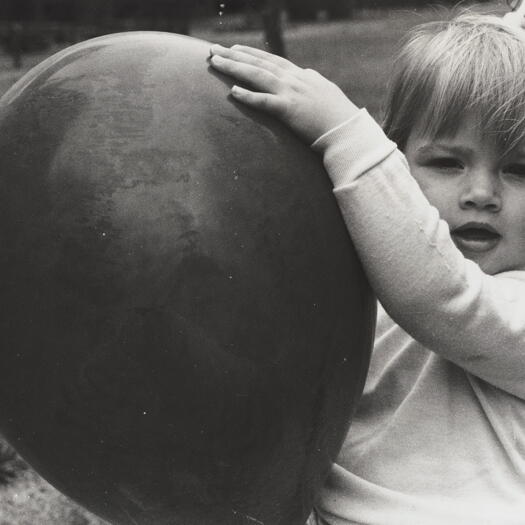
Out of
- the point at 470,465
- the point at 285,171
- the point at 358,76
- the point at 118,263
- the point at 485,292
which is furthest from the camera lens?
the point at 358,76

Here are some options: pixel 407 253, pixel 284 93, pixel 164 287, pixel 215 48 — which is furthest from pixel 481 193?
pixel 164 287

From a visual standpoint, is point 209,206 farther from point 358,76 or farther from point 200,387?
point 358,76

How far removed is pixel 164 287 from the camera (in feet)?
7.28

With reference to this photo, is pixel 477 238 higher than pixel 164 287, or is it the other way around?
pixel 164 287

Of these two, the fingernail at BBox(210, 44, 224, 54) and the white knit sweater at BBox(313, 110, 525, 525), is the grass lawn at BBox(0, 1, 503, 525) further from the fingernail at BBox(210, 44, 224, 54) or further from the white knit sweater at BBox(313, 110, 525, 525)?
the fingernail at BBox(210, 44, 224, 54)

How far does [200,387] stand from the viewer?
7.43 feet

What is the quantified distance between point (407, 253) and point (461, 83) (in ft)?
1.88

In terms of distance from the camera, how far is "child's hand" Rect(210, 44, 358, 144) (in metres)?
2.40

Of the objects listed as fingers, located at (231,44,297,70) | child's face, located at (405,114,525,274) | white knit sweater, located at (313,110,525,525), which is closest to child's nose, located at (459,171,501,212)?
child's face, located at (405,114,525,274)

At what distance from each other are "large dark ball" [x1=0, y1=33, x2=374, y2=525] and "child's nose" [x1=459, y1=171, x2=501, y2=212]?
1.46 ft

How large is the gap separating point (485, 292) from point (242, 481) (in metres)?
0.63

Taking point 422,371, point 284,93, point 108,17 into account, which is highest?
point 284,93

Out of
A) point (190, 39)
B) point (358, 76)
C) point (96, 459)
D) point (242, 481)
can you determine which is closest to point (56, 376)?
point (96, 459)

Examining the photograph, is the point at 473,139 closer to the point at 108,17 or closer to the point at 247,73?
the point at 247,73
